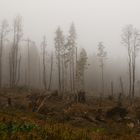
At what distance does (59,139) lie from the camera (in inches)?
338

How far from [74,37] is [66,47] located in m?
2.71

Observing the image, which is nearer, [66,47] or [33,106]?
[33,106]

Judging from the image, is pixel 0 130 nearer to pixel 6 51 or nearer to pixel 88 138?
pixel 88 138

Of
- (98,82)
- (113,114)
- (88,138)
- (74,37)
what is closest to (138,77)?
(98,82)

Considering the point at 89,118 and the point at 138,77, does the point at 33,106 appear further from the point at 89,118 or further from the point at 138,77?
the point at 138,77

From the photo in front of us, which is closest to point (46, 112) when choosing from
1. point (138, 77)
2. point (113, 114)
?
point (113, 114)

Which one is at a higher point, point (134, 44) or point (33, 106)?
point (134, 44)

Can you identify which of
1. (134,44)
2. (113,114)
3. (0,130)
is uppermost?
(134,44)

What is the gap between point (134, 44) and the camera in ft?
146

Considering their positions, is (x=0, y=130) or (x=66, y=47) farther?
(x=66, y=47)

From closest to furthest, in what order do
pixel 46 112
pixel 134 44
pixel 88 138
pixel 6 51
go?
pixel 88 138 → pixel 46 112 → pixel 134 44 → pixel 6 51

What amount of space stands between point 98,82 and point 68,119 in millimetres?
72926

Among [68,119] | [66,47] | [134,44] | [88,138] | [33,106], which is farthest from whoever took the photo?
[66,47]

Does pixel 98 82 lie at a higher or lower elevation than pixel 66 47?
lower
